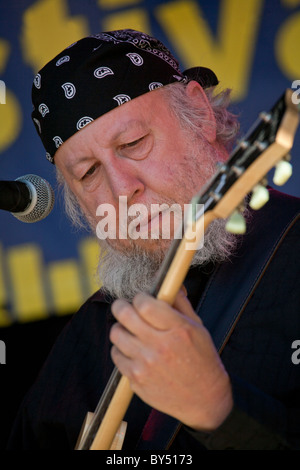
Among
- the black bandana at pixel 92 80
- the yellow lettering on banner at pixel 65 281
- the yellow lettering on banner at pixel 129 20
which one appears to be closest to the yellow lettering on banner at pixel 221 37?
the yellow lettering on banner at pixel 129 20

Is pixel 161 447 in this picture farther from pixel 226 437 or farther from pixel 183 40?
pixel 183 40

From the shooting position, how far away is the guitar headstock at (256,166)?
1013 mm

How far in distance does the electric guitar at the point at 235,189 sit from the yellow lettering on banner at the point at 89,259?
169cm

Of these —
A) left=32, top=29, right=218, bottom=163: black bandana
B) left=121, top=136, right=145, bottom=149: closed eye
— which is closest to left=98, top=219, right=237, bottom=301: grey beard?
left=121, top=136, right=145, bottom=149: closed eye

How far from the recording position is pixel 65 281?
116 inches

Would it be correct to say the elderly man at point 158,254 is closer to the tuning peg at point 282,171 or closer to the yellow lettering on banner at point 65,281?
the tuning peg at point 282,171

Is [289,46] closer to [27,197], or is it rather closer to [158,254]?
[158,254]

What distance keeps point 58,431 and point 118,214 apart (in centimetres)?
83

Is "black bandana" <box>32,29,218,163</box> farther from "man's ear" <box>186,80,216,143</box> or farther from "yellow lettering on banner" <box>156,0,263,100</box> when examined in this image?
"yellow lettering on banner" <box>156,0,263,100</box>

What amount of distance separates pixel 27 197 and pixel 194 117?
2.68ft

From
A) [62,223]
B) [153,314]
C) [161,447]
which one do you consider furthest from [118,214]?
[62,223]

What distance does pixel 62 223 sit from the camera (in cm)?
298

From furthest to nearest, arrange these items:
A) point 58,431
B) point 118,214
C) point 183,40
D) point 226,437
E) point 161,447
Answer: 1. point 183,40
2. point 58,431
3. point 118,214
4. point 161,447
5. point 226,437

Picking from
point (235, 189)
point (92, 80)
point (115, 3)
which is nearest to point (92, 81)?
point (92, 80)
